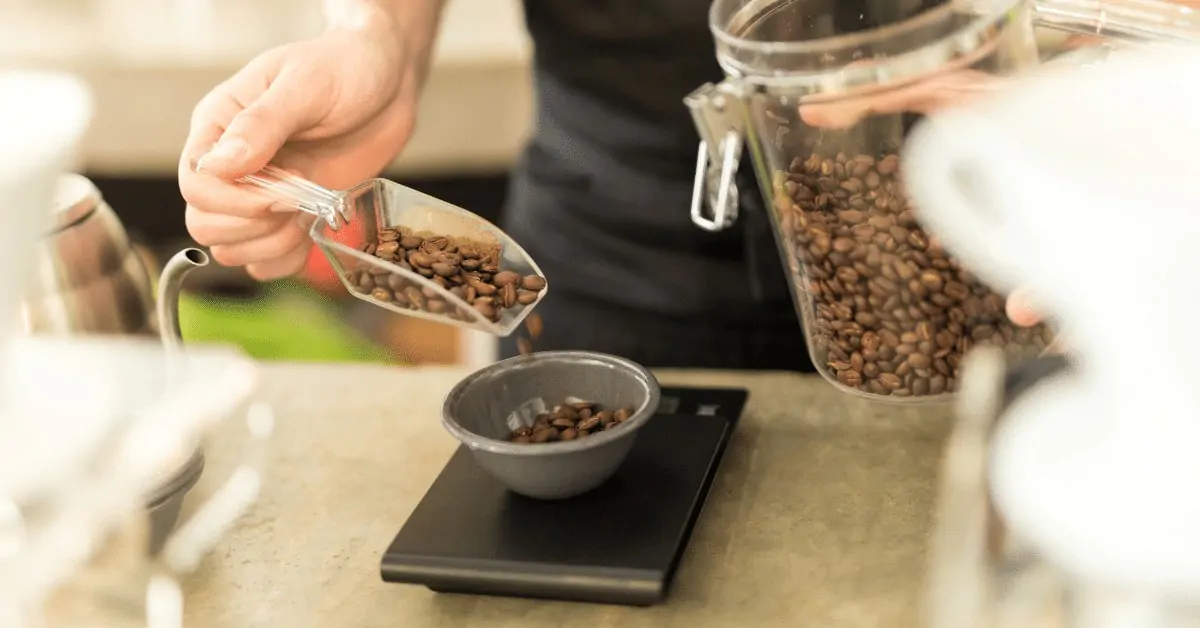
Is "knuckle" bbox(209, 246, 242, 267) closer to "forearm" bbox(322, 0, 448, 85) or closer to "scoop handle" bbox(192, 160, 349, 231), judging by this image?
"scoop handle" bbox(192, 160, 349, 231)

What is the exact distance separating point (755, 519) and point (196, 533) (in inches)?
15.3

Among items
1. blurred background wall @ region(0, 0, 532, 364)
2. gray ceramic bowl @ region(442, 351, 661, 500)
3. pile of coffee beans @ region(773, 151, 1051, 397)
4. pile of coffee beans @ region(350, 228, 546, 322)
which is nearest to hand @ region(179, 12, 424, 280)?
pile of coffee beans @ region(350, 228, 546, 322)

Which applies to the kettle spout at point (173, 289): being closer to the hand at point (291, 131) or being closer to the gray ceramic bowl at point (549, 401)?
the hand at point (291, 131)

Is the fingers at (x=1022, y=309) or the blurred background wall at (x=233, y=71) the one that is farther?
the blurred background wall at (x=233, y=71)

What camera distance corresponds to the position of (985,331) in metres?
0.82

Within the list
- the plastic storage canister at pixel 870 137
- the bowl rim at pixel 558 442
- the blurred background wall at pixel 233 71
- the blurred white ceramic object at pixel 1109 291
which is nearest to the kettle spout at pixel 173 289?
the bowl rim at pixel 558 442

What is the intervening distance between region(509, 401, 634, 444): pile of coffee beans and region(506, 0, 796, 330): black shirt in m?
0.33

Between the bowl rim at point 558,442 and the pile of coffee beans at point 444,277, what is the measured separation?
0.05 m

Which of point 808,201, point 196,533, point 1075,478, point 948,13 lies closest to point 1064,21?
point 948,13

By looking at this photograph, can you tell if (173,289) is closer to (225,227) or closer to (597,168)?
(225,227)

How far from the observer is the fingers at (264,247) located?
3.19ft

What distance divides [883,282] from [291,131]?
461 mm

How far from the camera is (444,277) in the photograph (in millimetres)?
841

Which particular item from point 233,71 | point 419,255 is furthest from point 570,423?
point 233,71
